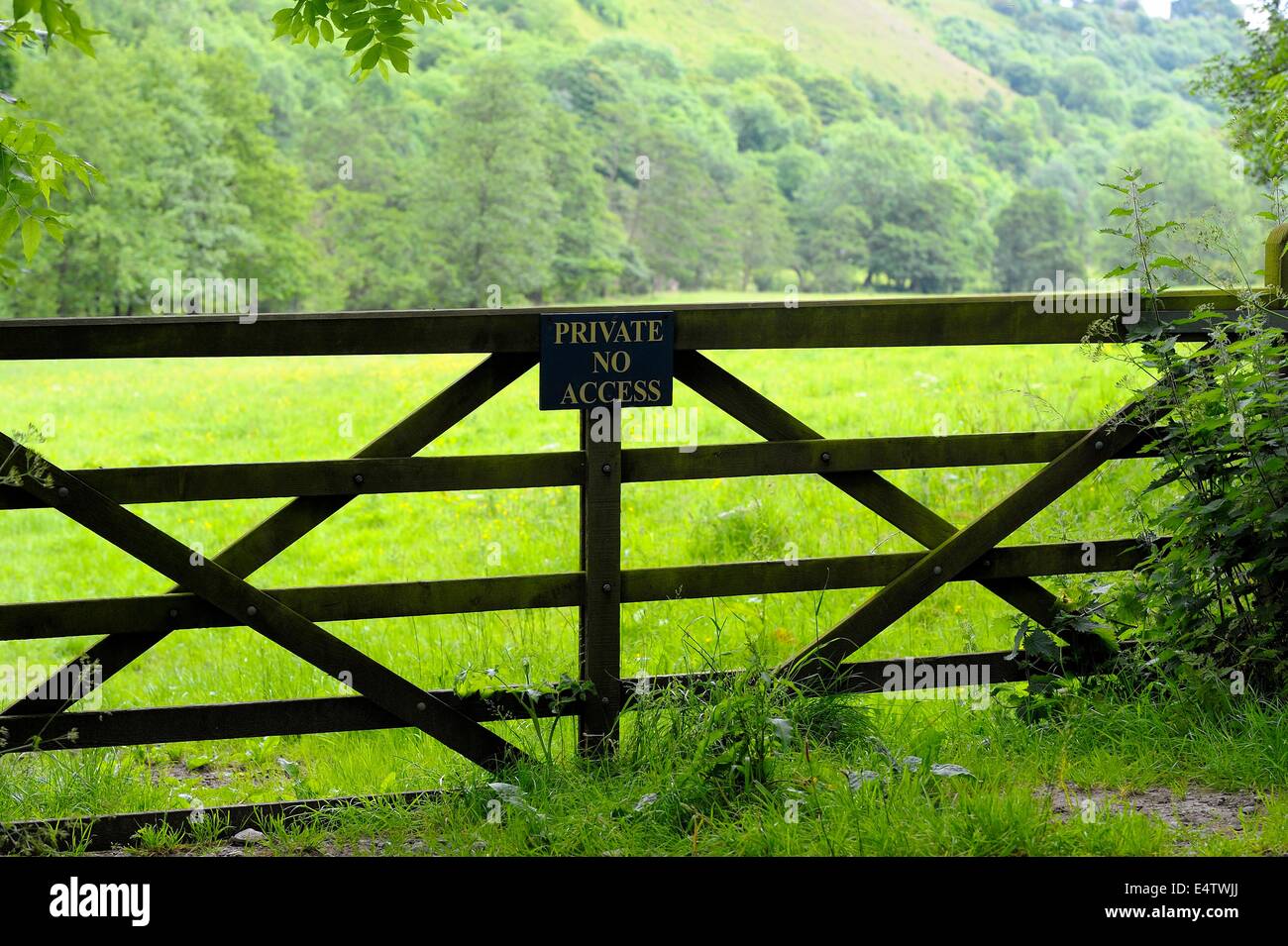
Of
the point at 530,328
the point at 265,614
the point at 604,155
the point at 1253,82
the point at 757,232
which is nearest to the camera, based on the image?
the point at 265,614

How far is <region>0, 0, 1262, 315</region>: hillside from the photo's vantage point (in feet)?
228

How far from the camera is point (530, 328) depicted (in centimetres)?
469

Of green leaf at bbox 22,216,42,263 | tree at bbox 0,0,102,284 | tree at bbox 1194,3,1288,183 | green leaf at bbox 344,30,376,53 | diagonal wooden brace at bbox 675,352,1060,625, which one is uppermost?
tree at bbox 1194,3,1288,183

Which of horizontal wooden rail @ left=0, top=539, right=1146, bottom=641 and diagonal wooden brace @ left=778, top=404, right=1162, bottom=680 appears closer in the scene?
horizontal wooden rail @ left=0, top=539, right=1146, bottom=641

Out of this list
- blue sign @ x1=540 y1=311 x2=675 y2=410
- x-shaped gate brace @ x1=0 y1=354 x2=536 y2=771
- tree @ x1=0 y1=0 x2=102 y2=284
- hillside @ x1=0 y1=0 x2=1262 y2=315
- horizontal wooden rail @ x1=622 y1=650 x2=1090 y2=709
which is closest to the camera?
tree @ x1=0 y1=0 x2=102 y2=284

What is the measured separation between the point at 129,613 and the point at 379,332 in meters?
1.39

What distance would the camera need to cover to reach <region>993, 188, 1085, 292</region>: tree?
9838 centimetres

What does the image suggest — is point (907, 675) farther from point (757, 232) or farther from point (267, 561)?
point (757, 232)

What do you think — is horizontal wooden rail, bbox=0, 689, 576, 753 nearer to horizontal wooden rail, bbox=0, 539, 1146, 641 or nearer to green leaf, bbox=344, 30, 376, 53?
horizontal wooden rail, bbox=0, 539, 1146, 641

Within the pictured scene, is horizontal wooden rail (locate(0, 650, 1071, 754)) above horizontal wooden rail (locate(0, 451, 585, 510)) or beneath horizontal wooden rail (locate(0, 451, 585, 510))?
beneath

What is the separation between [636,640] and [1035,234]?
9895cm

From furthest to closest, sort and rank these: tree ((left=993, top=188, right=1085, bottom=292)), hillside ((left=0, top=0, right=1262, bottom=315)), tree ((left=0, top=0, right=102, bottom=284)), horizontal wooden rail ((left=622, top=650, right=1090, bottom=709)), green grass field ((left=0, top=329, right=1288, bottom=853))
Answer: tree ((left=993, top=188, right=1085, bottom=292)) < hillside ((left=0, top=0, right=1262, bottom=315)) < horizontal wooden rail ((left=622, top=650, right=1090, bottom=709)) < tree ((left=0, top=0, right=102, bottom=284)) < green grass field ((left=0, top=329, right=1288, bottom=853))

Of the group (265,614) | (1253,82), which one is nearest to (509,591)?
(265,614)

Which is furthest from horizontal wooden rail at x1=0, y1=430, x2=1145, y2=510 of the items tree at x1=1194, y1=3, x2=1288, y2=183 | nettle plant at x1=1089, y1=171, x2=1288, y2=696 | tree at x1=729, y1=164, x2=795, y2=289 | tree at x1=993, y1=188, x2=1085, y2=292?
tree at x1=993, y1=188, x2=1085, y2=292
